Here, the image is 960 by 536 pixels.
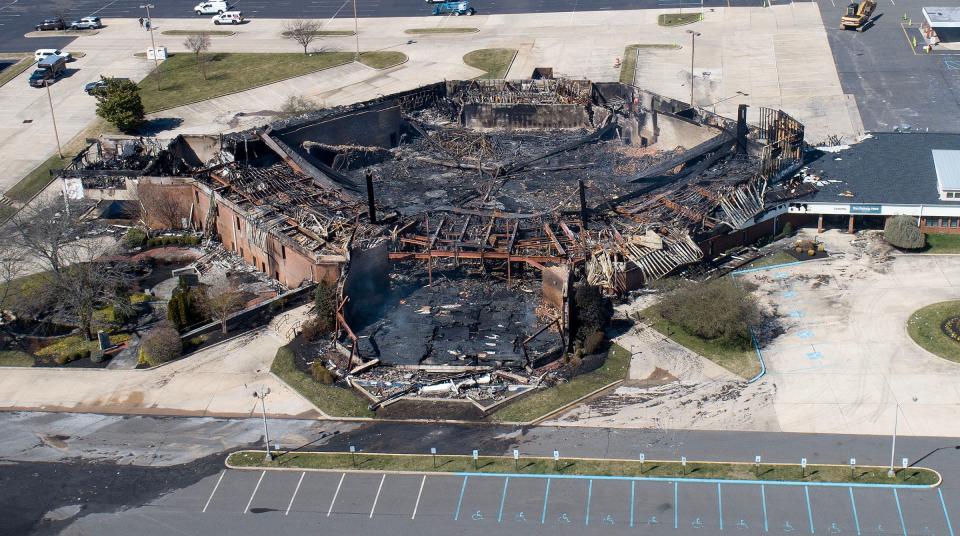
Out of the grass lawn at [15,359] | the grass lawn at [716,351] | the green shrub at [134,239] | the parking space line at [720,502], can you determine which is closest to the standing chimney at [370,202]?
the green shrub at [134,239]

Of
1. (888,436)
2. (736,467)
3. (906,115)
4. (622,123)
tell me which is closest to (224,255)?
(622,123)

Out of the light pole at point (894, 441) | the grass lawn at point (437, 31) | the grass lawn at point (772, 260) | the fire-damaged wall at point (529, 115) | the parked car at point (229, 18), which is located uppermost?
the parked car at point (229, 18)

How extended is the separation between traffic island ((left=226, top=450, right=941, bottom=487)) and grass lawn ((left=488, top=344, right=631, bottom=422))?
3.74m

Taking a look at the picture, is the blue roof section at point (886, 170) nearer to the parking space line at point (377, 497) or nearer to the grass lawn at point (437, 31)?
the parking space line at point (377, 497)

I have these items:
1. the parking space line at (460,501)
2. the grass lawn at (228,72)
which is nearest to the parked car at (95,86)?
the grass lawn at (228,72)

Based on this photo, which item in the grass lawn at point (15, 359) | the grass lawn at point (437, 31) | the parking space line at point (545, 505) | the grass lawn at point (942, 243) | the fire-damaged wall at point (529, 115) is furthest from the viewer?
the grass lawn at point (437, 31)

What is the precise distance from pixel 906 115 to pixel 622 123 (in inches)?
919

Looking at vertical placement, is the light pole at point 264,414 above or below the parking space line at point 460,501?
above

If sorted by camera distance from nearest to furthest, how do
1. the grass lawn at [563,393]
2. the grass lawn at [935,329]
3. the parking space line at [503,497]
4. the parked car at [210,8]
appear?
the parking space line at [503,497]
the grass lawn at [563,393]
the grass lawn at [935,329]
the parked car at [210,8]

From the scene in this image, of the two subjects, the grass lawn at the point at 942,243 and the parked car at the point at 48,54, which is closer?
the grass lawn at the point at 942,243

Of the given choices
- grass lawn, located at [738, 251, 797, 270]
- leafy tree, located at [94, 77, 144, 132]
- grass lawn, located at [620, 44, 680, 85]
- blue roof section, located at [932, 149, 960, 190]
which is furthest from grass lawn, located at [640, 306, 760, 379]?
leafy tree, located at [94, 77, 144, 132]

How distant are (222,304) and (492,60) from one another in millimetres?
50516

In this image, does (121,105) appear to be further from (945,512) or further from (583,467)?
(945,512)

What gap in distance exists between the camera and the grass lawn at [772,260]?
219 ft
